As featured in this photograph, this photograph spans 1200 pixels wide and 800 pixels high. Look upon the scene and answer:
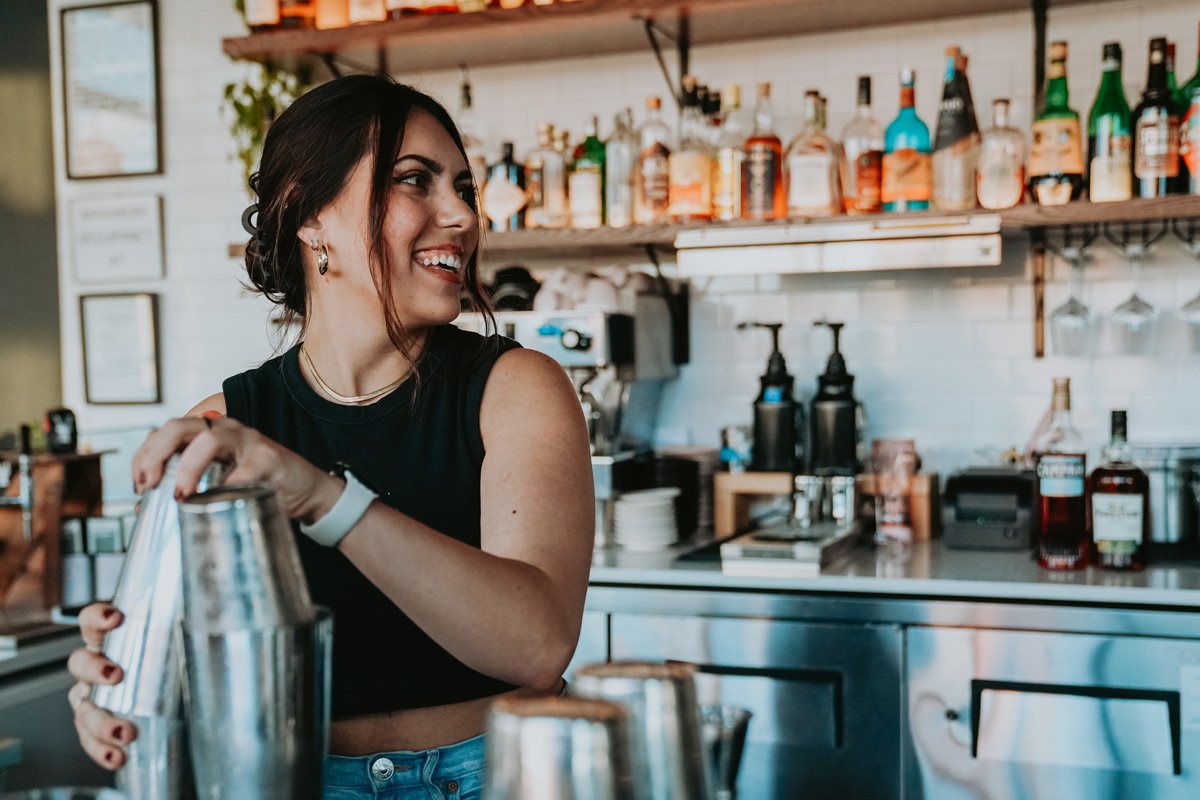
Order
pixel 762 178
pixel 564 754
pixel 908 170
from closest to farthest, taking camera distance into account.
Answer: pixel 564 754
pixel 908 170
pixel 762 178

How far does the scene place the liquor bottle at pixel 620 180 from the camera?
118 inches

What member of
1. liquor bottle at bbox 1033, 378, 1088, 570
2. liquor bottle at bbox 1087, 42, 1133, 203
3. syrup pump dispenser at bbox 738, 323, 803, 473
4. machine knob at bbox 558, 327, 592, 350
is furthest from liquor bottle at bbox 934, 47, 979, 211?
machine knob at bbox 558, 327, 592, 350

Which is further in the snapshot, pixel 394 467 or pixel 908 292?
pixel 908 292

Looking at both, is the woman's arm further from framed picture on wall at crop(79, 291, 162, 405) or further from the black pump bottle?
framed picture on wall at crop(79, 291, 162, 405)

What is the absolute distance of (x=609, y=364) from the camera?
281cm

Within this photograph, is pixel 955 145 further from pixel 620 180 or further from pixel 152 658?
pixel 152 658

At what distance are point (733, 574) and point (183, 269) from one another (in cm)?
219

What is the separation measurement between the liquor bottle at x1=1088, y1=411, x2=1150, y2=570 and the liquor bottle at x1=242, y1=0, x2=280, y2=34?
7.88ft

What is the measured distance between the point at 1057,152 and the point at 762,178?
67 centimetres

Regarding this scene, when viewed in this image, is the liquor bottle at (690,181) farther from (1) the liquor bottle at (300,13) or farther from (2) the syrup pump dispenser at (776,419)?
(1) the liquor bottle at (300,13)

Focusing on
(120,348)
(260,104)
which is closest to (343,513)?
(260,104)

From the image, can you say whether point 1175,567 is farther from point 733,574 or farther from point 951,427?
point 733,574

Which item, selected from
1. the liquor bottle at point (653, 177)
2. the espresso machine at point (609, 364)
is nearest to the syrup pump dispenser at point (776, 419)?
the espresso machine at point (609, 364)

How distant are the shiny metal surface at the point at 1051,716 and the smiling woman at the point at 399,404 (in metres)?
1.20
